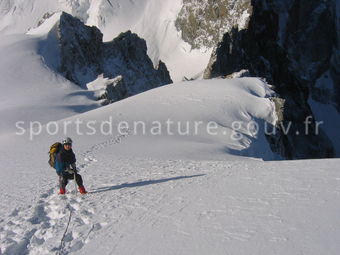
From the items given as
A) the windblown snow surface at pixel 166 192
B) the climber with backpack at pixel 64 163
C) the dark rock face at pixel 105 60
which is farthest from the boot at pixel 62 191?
the dark rock face at pixel 105 60

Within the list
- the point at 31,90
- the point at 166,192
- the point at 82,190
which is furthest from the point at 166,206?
the point at 31,90

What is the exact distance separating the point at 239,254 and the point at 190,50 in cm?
11145

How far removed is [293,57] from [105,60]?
5496cm

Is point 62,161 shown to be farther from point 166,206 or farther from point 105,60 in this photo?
point 105,60

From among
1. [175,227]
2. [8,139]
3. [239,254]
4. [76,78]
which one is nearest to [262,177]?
[175,227]

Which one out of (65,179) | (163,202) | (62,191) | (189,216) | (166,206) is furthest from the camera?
(65,179)

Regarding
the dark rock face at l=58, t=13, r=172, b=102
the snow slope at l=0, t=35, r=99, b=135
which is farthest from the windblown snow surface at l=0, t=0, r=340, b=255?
the dark rock face at l=58, t=13, r=172, b=102

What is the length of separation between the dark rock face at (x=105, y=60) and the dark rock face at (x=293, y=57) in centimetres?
1192

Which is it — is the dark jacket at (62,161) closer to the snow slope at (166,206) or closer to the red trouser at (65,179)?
the red trouser at (65,179)

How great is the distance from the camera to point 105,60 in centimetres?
6500

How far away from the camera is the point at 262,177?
36.0 feet

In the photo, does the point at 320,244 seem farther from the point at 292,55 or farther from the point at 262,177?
the point at 292,55

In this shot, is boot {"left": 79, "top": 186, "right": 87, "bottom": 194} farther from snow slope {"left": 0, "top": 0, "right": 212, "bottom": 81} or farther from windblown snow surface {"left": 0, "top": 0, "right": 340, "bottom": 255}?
snow slope {"left": 0, "top": 0, "right": 212, "bottom": 81}

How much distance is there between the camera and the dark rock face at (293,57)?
1881 inches
